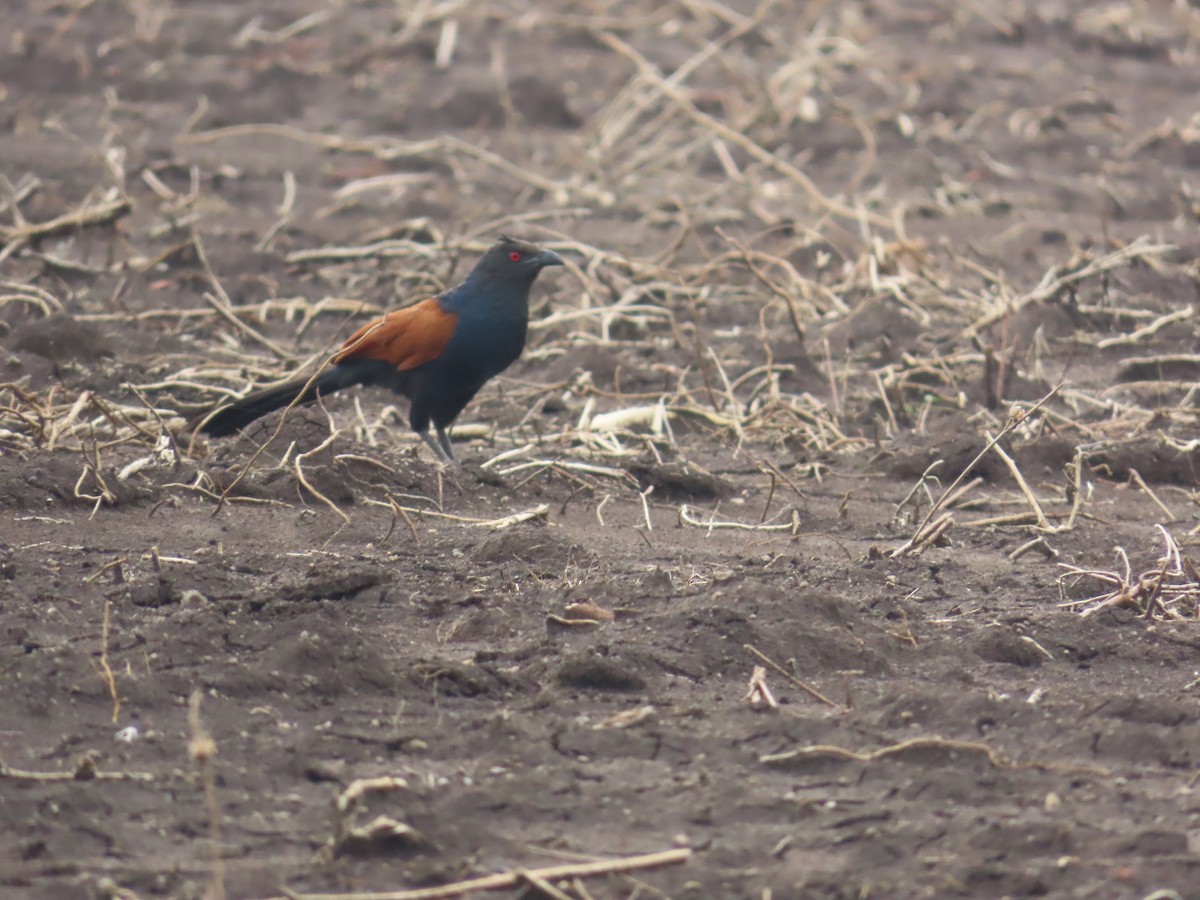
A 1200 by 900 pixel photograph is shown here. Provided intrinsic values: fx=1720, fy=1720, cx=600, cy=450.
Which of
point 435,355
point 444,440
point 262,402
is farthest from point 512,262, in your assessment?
point 262,402

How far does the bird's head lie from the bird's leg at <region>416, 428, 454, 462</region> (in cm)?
57

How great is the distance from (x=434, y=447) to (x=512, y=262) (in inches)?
27.9

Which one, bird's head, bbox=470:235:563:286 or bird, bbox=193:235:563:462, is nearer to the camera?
bird, bbox=193:235:563:462

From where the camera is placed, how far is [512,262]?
603 centimetres

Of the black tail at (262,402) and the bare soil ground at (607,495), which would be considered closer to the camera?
the bare soil ground at (607,495)

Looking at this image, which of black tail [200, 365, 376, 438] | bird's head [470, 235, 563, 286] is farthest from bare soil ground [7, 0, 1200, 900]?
bird's head [470, 235, 563, 286]

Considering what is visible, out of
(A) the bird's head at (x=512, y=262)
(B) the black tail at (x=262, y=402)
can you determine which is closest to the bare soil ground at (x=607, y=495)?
(B) the black tail at (x=262, y=402)

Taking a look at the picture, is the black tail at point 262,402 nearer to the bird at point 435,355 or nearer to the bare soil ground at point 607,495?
the bird at point 435,355

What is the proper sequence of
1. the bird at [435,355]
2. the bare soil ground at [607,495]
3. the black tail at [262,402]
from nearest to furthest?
the bare soil ground at [607,495] < the black tail at [262,402] < the bird at [435,355]

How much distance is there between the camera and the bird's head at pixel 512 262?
5977 mm

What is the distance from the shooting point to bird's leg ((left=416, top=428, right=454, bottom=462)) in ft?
19.3

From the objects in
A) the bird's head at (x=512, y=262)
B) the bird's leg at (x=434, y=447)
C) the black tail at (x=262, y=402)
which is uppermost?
the bird's head at (x=512, y=262)

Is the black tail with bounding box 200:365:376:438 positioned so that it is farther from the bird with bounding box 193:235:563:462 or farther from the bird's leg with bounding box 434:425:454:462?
A: the bird's leg with bounding box 434:425:454:462

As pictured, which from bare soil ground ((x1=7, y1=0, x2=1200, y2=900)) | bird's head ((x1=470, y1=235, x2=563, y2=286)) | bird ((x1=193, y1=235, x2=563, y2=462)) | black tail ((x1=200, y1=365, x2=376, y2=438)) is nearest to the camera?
bare soil ground ((x1=7, y1=0, x2=1200, y2=900))
